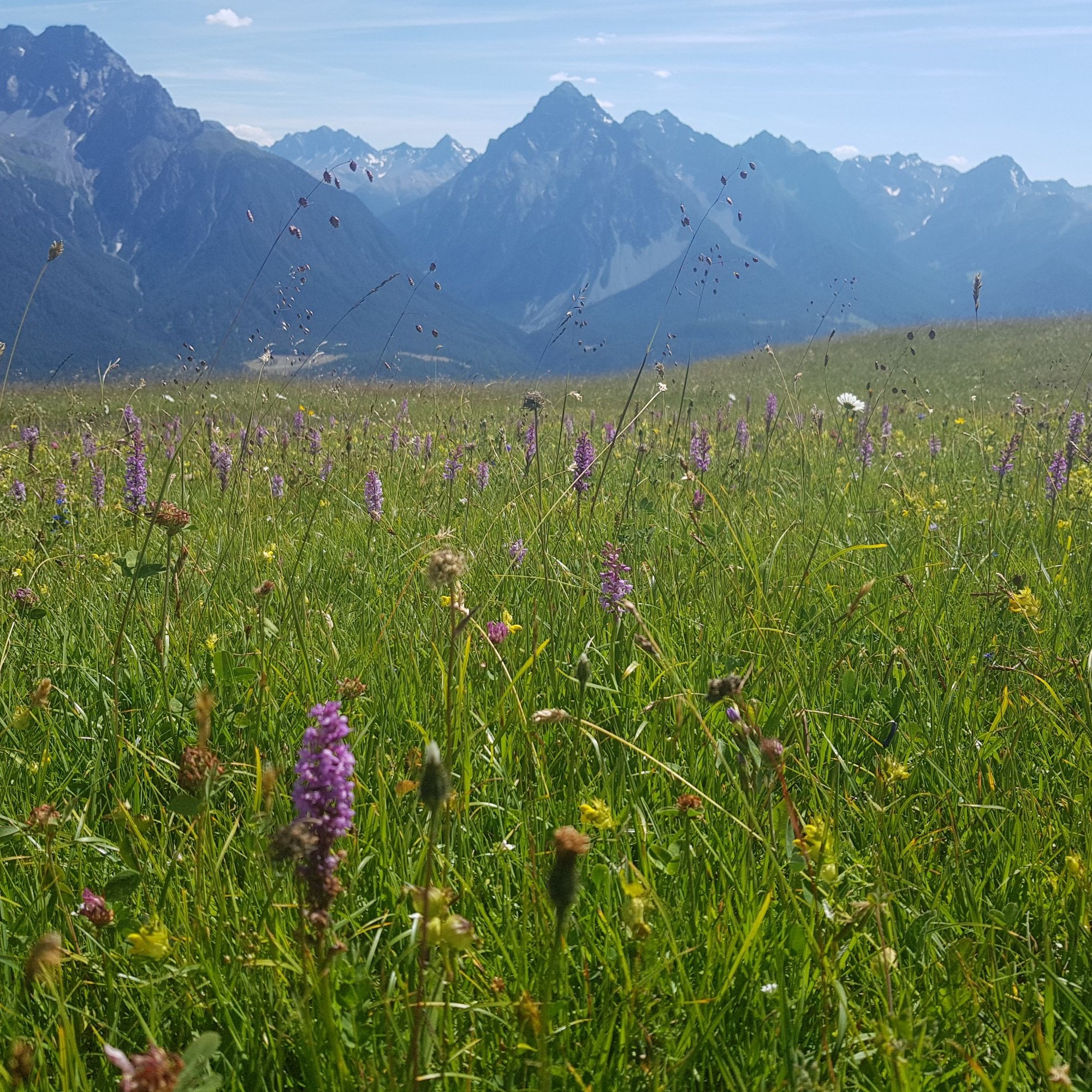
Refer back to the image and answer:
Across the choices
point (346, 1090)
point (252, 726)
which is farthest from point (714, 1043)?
point (252, 726)

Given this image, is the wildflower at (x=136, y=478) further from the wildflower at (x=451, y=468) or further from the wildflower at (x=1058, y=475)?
the wildflower at (x=1058, y=475)

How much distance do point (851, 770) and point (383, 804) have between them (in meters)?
1.14

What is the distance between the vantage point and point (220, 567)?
10.5 ft

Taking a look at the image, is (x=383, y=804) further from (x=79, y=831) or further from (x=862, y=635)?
(x=862, y=635)

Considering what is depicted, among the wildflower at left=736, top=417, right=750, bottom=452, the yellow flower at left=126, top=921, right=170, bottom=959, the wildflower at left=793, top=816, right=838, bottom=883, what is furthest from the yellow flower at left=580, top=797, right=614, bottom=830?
the wildflower at left=736, top=417, right=750, bottom=452

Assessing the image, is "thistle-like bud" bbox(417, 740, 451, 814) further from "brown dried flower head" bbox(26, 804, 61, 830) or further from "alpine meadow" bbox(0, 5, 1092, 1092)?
"brown dried flower head" bbox(26, 804, 61, 830)

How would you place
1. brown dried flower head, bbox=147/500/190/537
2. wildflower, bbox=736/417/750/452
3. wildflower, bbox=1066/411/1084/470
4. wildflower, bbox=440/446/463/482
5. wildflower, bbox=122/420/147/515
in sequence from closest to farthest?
brown dried flower head, bbox=147/500/190/537 < wildflower, bbox=122/420/147/515 < wildflower, bbox=440/446/463/482 < wildflower, bbox=1066/411/1084/470 < wildflower, bbox=736/417/750/452

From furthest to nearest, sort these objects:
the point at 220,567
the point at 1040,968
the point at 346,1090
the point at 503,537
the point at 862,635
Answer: the point at 503,537 → the point at 220,567 → the point at 862,635 → the point at 1040,968 → the point at 346,1090

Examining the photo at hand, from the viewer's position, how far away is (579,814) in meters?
1.87

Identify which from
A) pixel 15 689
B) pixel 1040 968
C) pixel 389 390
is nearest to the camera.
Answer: pixel 1040 968

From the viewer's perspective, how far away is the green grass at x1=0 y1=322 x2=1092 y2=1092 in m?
1.33

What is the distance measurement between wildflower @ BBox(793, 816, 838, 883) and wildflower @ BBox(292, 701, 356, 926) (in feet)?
2.46

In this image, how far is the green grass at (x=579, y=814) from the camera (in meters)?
1.33

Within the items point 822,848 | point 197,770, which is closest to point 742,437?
point 822,848
